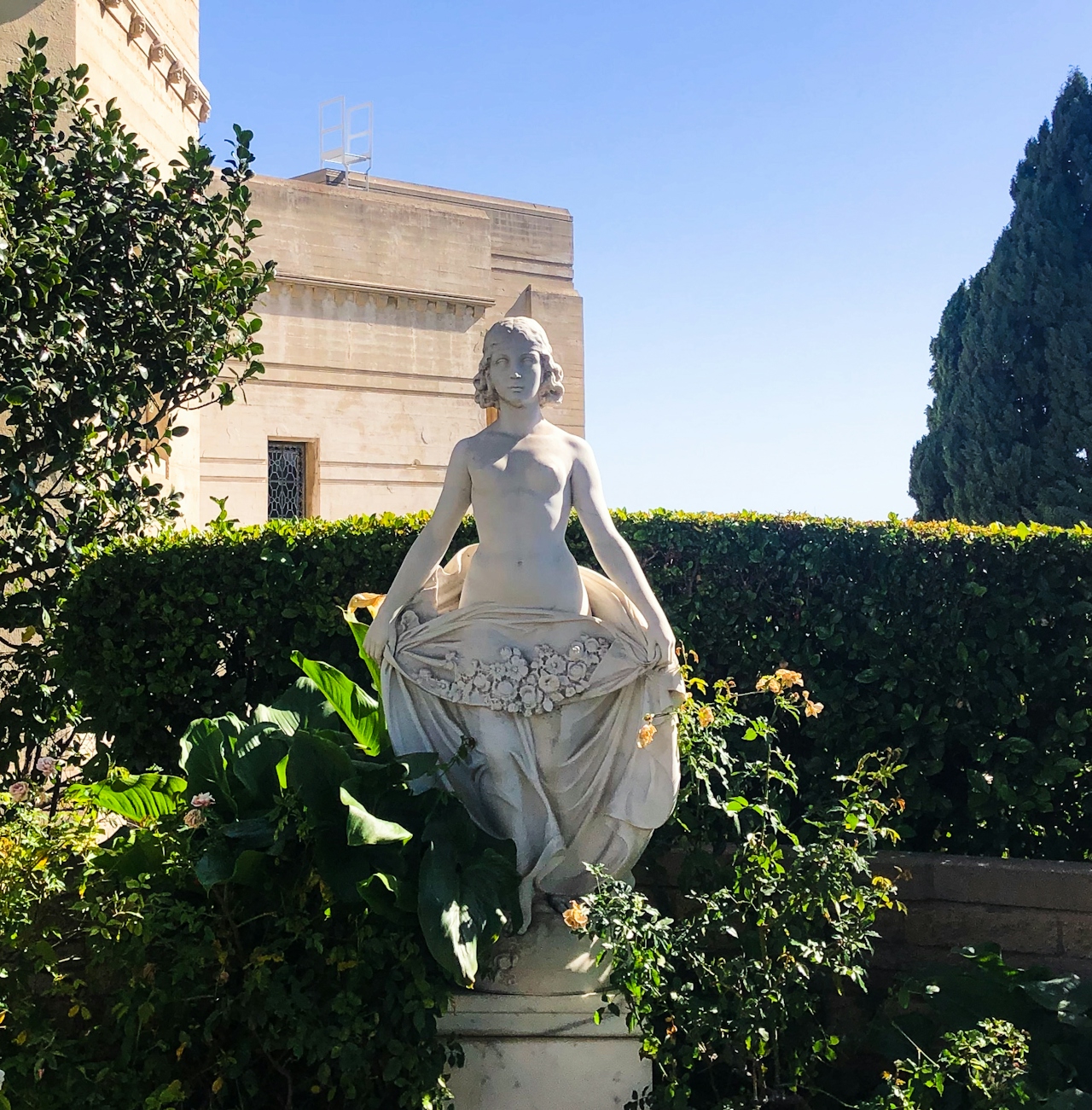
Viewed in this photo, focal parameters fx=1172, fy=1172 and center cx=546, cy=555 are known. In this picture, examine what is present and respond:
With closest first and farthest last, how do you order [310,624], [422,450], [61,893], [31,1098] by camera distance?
[31,1098]
[61,893]
[310,624]
[422,450]

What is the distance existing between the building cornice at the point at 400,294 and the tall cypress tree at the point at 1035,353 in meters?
6.48

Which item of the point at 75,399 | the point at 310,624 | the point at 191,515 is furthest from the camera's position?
the point at 191,515

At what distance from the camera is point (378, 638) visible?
434 cm

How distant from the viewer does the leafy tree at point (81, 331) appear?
6738mm

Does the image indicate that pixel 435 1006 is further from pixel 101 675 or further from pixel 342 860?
pixel 101 675

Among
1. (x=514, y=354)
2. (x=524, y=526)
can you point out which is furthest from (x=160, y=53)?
(x=524, y=526)

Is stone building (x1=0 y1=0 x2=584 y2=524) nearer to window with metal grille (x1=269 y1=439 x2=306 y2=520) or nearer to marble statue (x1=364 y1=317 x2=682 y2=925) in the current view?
window with metal grille (x1=269 y1=439 x2=306 y2=520)

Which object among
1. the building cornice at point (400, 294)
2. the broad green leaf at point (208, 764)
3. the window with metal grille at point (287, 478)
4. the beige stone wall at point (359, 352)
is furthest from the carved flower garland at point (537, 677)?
the building cornice at point (400, 294)

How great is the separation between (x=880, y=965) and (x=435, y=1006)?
7.22 feet

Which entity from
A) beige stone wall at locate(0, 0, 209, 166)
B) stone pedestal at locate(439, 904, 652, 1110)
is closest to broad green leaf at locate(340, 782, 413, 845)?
stone pedestal at locate(439, 904, 652, 1110)

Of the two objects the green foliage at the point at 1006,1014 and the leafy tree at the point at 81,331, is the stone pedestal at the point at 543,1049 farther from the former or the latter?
the leafy tree at the point at 81,331

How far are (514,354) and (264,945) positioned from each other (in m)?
2.21

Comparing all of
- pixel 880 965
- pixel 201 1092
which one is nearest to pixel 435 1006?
pixel 201 1092

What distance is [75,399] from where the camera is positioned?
279 inches
